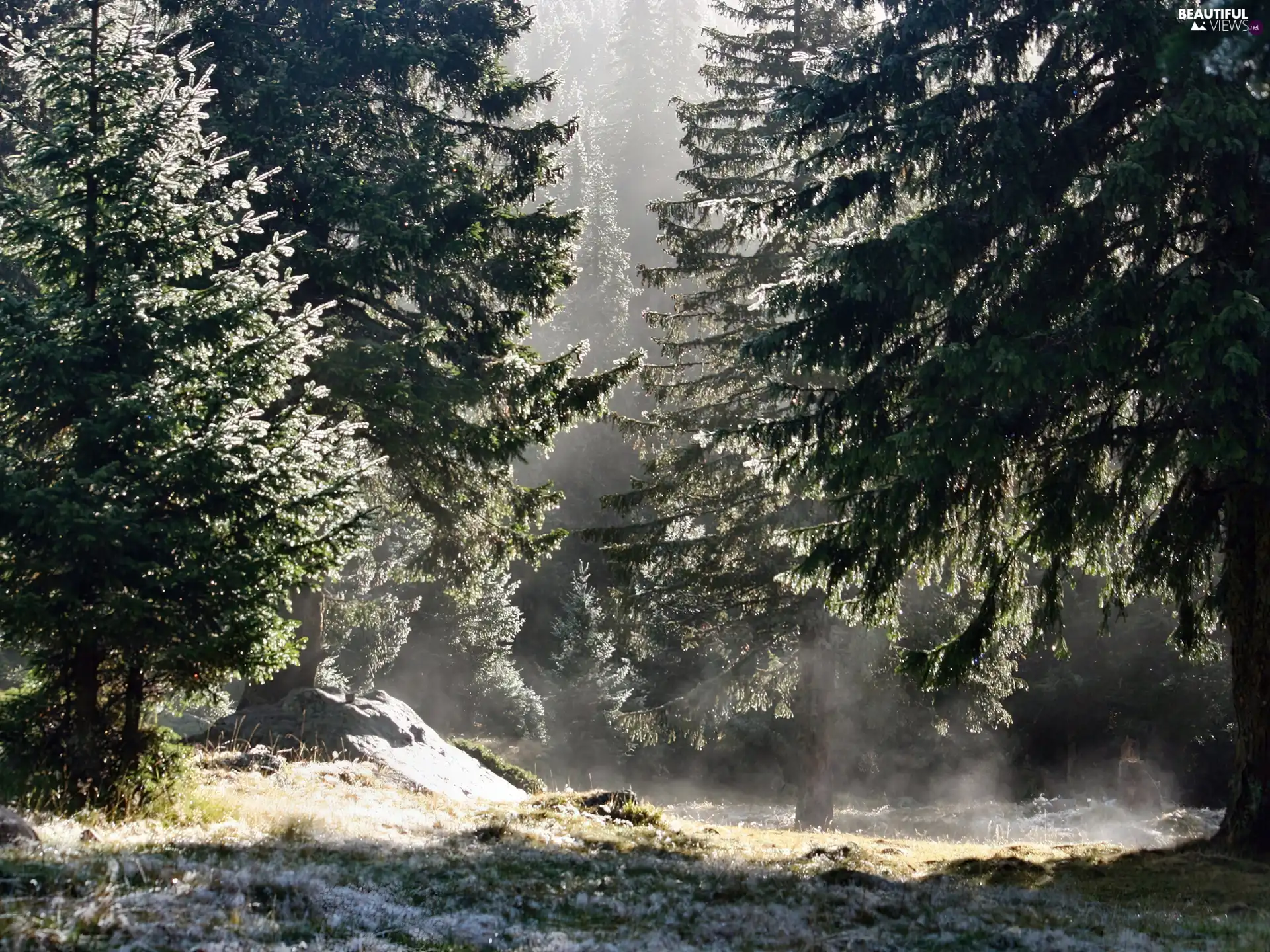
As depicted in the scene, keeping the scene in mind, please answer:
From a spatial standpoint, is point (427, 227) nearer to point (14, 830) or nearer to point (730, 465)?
point (730, 465)

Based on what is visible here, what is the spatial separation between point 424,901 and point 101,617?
2.98 metres

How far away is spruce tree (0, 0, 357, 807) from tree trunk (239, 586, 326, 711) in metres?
6.56

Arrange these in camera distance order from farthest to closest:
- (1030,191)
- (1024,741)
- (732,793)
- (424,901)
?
(732,793), (1024,741), (1030,191), (424,901)

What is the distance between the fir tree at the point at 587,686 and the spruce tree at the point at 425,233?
2194cm

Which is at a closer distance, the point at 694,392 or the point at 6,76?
the point at 6,76

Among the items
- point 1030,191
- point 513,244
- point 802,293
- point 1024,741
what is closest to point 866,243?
point 802,293

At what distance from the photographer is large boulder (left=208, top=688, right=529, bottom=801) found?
1261 cm

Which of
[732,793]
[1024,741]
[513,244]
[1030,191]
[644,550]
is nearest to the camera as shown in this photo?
[1030,191]

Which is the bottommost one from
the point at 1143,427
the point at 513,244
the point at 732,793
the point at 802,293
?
the point at 732,793

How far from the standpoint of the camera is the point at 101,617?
6715mm

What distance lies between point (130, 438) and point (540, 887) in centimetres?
430

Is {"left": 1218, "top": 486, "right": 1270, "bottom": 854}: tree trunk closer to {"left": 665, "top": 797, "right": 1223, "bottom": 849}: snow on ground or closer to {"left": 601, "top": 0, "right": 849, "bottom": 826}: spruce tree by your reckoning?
{"left": 601, "top": 0, "right": 849, "bottom": 826}: spruce tree

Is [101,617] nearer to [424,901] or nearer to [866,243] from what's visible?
[424,901]

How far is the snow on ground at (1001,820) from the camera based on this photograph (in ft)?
70.8
